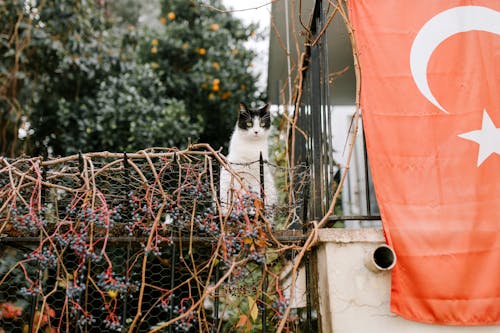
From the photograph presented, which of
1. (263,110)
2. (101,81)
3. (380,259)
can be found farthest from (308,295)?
(101,81)

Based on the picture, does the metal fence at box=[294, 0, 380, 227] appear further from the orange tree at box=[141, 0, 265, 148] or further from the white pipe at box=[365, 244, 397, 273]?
the orange tree at box=[141, 0, 265, 148]

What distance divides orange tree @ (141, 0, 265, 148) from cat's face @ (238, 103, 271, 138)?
7.99 feet

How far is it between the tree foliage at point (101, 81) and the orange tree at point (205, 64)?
14 millimetres

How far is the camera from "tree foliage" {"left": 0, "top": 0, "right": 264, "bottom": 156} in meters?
4.56

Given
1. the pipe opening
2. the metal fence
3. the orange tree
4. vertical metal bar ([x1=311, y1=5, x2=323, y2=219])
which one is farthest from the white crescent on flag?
the orange tree

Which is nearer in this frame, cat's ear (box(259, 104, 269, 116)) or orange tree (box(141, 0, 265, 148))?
cat's ear (box(259, 104, 269, 116))

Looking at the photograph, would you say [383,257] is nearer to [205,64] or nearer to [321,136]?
[321,136]

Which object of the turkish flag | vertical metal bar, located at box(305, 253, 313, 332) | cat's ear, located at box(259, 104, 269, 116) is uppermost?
cat's ear, located at box(259, 104, 269, 116)

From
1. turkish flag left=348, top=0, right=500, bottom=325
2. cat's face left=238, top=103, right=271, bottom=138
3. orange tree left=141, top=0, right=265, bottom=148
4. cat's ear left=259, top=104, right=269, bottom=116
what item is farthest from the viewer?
orange tree left=141, top=0, right=265, bottom=148

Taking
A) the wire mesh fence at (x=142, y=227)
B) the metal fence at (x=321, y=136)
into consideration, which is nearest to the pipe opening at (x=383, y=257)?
the metal fence at (x=321, y=136)

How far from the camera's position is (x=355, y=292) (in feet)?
5.73

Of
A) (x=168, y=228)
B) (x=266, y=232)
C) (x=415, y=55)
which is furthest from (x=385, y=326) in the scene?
(x=415, y=55)

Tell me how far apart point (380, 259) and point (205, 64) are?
4348 mm

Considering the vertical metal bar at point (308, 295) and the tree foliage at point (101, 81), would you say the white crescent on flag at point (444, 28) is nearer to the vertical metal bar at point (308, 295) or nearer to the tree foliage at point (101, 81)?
the vertical metal bar at point (308, 295)
